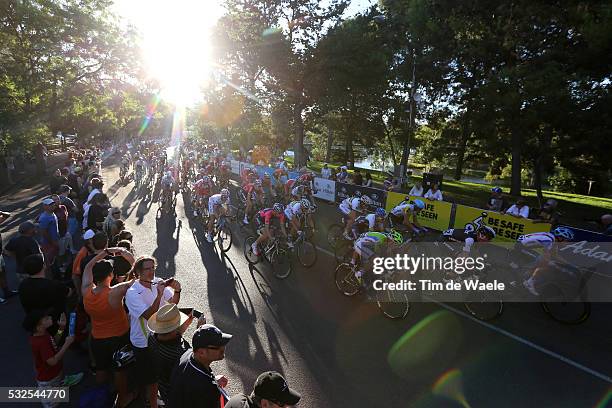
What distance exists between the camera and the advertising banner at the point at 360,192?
16923 mm

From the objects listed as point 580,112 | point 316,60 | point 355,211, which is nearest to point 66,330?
point 355,211

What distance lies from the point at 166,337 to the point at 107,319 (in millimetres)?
994

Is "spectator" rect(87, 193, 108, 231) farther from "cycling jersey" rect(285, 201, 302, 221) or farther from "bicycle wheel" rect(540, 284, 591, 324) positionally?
"bicycle wheel" rect(540, 284, 591, 324)

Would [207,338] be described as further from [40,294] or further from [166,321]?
[40,294]

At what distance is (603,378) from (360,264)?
4288 millimetres

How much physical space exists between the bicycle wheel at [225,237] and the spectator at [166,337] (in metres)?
7.40

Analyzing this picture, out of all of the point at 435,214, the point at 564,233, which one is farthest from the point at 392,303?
the point at 435,214

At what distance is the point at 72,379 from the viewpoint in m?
5.05

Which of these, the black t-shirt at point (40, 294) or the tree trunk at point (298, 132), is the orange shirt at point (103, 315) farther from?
the tree trunk at point (298, 132)

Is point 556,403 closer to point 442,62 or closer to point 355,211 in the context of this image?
point 355,211

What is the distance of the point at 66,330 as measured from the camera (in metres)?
4.66

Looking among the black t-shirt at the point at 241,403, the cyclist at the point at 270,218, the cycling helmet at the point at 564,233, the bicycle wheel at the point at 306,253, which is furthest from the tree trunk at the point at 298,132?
the black t-shirt at the point at 241,403

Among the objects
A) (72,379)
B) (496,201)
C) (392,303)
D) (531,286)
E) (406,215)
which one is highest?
(496,201)

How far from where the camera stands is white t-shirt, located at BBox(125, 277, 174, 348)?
3941 mm
